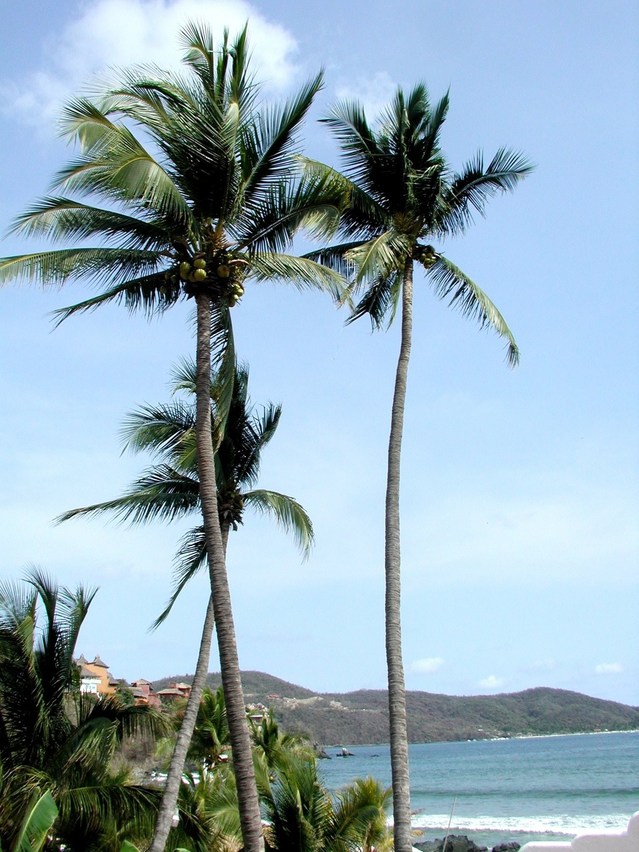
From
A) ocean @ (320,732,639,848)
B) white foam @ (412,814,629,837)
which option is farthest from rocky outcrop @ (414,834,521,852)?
white foam @ (412,814,629,837)

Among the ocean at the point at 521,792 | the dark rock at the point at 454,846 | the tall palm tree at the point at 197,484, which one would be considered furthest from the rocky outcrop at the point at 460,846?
the tall palm tree at the point at 197,484

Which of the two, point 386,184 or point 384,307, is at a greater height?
point 386,184

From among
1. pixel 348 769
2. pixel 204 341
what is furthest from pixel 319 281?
pixel 348 769

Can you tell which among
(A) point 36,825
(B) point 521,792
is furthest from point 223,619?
(B) point 521,792

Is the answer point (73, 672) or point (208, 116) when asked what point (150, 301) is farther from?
point (73, 672)

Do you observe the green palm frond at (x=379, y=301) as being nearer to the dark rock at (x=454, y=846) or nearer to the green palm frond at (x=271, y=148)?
the green palm frond at (x=271, y=148)

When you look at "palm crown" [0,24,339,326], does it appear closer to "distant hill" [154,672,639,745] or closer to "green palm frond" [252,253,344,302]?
"green palm frond" [252,253,344,302]

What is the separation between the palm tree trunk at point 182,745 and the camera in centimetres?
1261

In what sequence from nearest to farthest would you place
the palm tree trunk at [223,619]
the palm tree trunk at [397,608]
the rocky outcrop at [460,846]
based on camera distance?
the palm tree trunk at [223,619]
the palm tree trunk at [397,608]
the rocky outcrop at [460,846]

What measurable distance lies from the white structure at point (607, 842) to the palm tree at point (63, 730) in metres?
5.87

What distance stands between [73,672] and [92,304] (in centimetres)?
555

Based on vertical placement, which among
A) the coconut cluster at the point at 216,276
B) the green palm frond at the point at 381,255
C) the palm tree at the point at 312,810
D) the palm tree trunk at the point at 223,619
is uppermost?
the green palm frond at the point at 381,255

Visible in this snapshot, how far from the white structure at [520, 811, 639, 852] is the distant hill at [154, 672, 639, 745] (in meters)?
140

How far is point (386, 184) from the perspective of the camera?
1286 cm
